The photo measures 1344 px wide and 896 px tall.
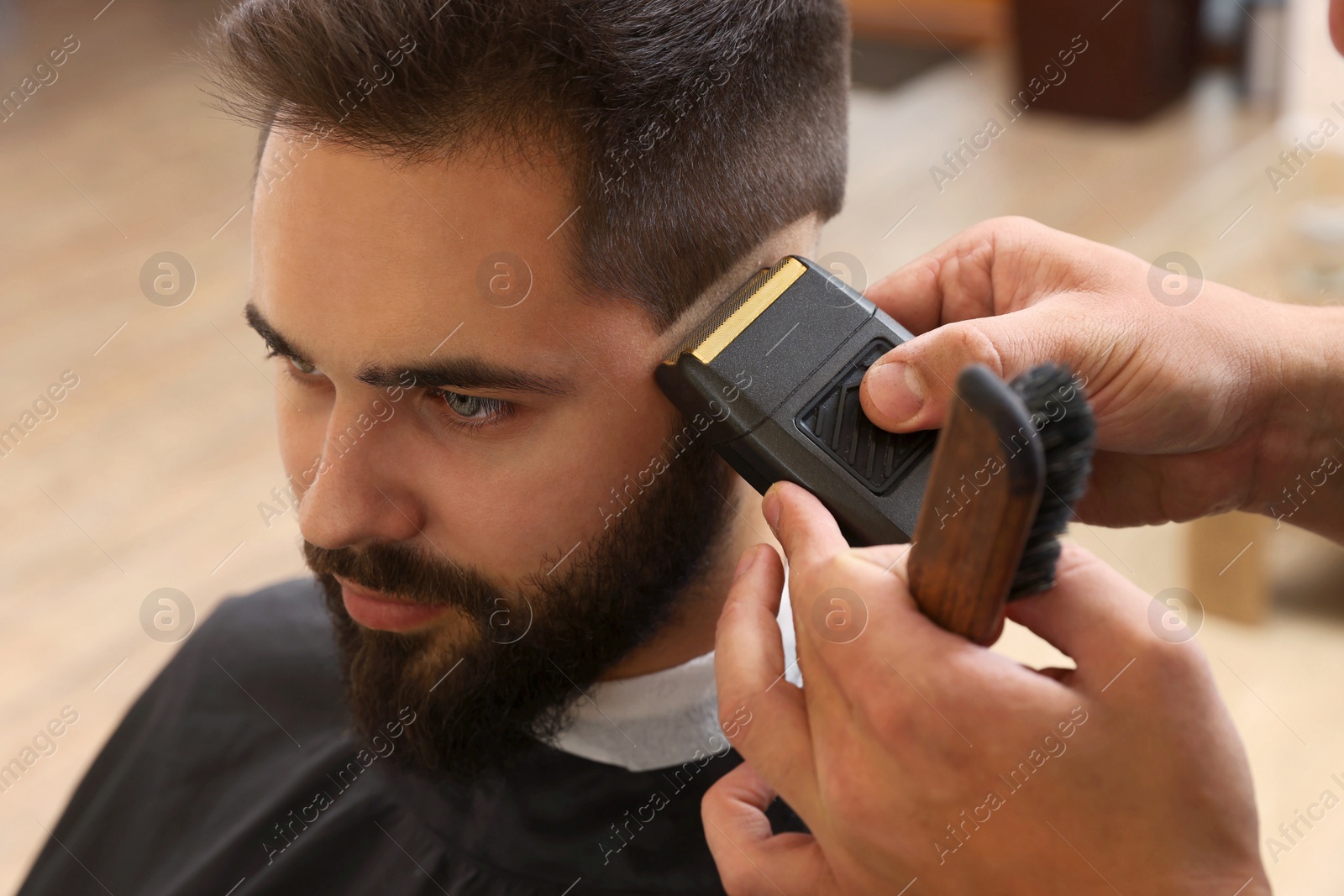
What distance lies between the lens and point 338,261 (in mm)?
1023

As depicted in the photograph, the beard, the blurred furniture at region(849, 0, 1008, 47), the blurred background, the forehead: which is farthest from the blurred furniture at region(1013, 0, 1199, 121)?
the forehead

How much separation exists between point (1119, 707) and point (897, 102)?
13.2 ft

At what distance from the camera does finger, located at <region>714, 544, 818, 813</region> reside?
2.79 ft

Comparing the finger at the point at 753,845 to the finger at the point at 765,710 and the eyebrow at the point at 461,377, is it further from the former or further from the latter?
the eyebrow at the point at 461,377

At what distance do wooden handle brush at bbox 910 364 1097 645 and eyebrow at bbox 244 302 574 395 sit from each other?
15.8 inches

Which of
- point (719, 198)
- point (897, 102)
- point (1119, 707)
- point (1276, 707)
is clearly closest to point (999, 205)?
point (897, 102)

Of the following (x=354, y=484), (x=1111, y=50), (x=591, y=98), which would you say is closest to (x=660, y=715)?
(x=354, y=484)

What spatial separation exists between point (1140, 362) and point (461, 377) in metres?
0.59

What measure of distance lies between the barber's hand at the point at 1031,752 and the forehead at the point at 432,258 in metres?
0.37

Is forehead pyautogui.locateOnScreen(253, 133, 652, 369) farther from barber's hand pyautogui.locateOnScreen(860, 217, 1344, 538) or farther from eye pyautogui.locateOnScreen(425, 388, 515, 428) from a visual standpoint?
barber's hand pyautogui.locateOnScreen(860, 217, 1344, 538)

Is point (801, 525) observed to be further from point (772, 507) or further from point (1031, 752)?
point (1031, 752)

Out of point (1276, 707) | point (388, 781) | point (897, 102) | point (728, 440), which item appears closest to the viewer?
point (728, 440)

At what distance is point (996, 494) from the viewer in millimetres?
655

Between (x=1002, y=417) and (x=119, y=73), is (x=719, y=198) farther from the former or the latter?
(x=119, y=73)
